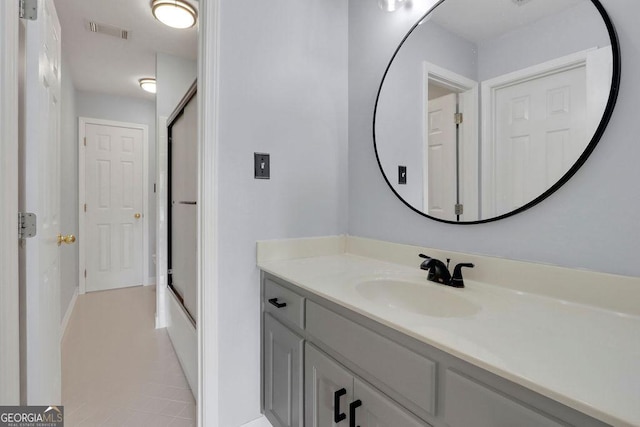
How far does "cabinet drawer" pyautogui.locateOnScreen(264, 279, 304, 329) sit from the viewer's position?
1.18 meters

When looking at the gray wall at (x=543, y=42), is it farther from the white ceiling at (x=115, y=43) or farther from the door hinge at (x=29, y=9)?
the white ceiling at (x=115, y=43)

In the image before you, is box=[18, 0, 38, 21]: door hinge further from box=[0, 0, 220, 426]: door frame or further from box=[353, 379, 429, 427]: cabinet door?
box=[353, 379, 429, 427]: cabinet door

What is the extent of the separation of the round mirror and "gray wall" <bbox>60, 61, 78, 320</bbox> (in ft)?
9.23

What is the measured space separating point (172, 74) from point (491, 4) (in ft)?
8.94

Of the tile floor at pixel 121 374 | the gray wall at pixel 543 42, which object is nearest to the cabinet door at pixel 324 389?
the tile floor at pixel 121 374

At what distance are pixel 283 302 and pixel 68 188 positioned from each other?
10.2 ft

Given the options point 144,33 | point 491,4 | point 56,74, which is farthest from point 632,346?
point 144,33

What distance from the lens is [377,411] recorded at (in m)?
0.85

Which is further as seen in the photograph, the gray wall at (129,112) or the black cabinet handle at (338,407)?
the gray wall at (129,112)

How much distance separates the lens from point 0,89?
2.93 ft

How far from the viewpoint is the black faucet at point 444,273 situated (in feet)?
3.67

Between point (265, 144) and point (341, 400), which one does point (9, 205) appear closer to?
point (265, 144)

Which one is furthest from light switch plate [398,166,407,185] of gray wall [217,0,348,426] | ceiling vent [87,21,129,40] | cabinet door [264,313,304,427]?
ceiling vent [87,21,129,40]

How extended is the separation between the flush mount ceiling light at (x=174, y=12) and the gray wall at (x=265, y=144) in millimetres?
1031
